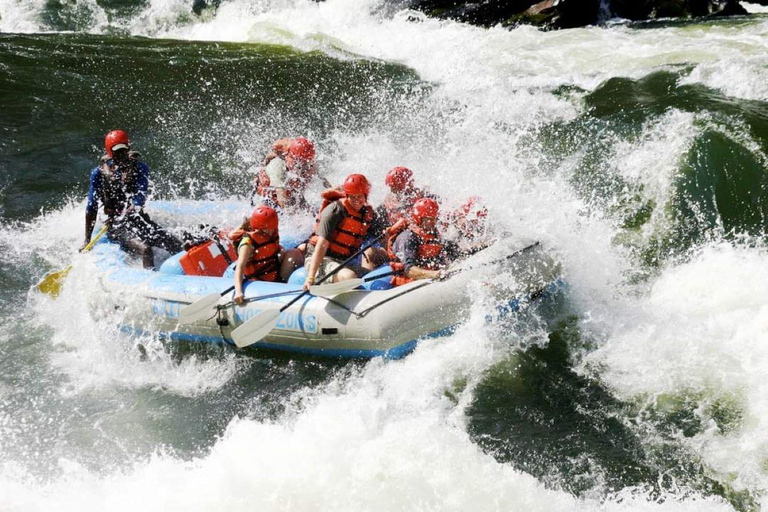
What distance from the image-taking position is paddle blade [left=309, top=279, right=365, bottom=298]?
604cm

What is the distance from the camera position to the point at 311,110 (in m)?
11.1

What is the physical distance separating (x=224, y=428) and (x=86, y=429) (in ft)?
3.45

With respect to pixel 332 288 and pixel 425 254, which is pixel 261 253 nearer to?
pixel 332 288

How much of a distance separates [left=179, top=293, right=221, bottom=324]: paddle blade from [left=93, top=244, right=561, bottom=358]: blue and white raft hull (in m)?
0.08

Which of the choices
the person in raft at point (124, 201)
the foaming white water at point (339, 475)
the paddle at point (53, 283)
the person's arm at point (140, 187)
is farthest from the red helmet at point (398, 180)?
the paddle at point (53, 283)

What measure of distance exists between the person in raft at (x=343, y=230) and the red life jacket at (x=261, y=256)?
291 mm

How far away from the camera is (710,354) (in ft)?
19.4

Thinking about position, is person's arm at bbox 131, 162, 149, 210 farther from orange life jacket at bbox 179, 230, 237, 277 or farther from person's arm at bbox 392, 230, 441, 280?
person's arm at bbox 392, 230, 441, 280

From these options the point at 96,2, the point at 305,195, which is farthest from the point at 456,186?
the point at 96,2

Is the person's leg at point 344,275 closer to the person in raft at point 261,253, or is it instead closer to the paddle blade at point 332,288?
the paddle blade at point 332,288

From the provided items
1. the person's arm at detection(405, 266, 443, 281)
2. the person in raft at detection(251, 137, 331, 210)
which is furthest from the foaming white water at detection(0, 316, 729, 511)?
the person in raft at detection(251, 137, 331, 210)

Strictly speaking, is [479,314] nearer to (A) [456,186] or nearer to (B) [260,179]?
(A) [456,186]

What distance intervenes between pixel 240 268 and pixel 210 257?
978 mm

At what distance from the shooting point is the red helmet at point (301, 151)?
25.7 feet
